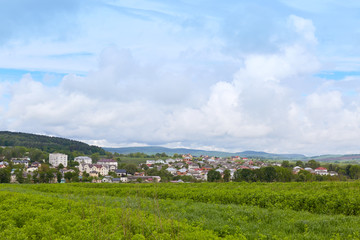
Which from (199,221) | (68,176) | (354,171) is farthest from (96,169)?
(199,221)

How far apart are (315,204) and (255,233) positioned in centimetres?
526

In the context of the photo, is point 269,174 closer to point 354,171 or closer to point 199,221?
point 354,171

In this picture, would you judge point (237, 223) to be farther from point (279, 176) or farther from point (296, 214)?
point (279, 176)

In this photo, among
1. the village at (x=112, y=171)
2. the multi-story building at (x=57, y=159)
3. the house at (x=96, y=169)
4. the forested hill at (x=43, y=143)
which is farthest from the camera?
the forested hill at (x=43, y=143)

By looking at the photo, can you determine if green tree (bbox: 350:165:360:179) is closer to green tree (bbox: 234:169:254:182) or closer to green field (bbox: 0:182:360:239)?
green tree (bbox: 234:169:254:182)

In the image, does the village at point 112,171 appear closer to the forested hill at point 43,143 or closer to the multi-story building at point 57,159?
the multi-story building at point 57,159

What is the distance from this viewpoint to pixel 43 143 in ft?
547

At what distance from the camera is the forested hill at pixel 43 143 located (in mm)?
157475

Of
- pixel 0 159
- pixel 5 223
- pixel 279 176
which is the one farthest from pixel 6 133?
pixel 5 223

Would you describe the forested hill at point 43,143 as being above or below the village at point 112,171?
above

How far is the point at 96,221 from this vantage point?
852cm

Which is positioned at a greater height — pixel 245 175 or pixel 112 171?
pixel 245 175

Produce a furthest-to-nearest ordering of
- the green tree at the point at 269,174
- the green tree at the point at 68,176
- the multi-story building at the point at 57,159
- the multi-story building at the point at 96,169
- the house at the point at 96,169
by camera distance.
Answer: the multi-story building at the point at 57,159 < the house at the point at 96,169 < the multi-story building at the point at 96,169 < the green tree at the point at 68,176 < the green tree at the point at 269,174

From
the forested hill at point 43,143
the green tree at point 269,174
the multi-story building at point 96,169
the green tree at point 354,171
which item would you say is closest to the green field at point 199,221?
the green tree at point 269,174
